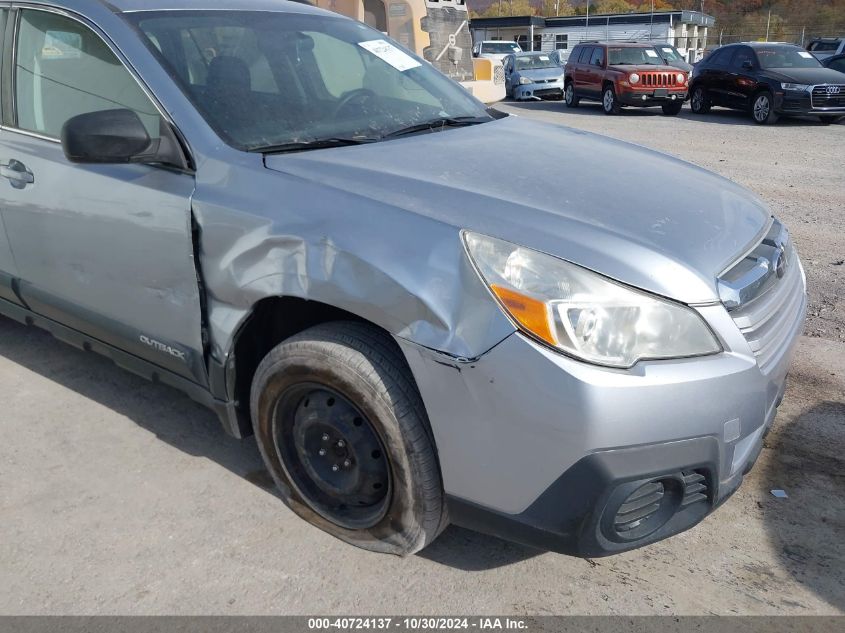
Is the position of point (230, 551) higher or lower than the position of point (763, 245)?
lower

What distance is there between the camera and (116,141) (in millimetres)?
2717

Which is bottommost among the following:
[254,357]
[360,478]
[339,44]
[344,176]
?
[360,478]

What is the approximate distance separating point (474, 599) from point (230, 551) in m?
0.85

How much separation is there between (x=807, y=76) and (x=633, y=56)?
182 inches

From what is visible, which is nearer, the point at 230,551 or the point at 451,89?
the point at 230,551

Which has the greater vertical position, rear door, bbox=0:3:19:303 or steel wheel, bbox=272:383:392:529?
rear door, bbox=0:3:19:303

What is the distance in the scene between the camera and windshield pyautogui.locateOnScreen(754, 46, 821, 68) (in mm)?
15625

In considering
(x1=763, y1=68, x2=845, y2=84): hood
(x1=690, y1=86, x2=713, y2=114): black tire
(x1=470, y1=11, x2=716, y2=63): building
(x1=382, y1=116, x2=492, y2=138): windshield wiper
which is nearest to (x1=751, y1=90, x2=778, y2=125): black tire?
(x1=763, y1=68, x2=845, y2=84): hood

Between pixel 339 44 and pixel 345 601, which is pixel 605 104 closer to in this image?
pixel 339 44

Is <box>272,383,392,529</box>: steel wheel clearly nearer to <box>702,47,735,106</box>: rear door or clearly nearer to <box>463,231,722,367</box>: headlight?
<box>463,231,722,367</box>: headlight

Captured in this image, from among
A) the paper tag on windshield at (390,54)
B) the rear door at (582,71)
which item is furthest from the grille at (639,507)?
the rear door at (582,71)

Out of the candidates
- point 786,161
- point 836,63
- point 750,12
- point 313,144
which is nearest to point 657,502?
point 313,144

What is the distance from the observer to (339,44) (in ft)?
11.9

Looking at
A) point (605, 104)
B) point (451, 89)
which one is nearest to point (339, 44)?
point (451, 89)
